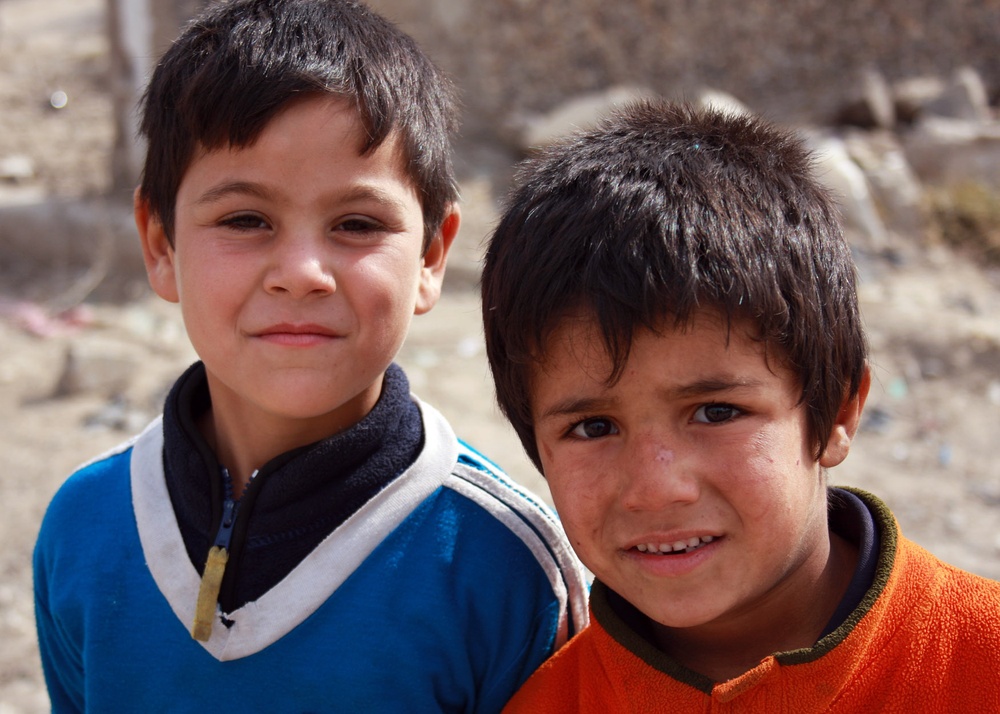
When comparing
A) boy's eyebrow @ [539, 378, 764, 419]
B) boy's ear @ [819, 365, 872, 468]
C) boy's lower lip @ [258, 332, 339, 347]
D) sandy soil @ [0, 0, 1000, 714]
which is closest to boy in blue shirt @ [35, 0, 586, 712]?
boy's lower lip @ [258, 332, 339, 347]

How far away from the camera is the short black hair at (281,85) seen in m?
1.48

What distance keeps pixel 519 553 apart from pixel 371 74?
0.76 m

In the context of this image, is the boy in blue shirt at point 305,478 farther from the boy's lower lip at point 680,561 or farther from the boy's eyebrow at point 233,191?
the boy's lower lip at point 680,561

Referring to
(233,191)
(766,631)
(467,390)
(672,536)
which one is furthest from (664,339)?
(467,390)

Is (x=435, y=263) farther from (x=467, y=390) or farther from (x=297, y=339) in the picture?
(x=467, y=390)

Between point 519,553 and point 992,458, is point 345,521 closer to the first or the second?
point 519,553

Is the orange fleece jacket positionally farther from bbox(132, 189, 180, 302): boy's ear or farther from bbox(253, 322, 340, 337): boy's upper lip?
bbox(132, 189, 180, 302): boy's ear

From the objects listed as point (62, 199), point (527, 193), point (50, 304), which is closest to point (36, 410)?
point (50, 304)

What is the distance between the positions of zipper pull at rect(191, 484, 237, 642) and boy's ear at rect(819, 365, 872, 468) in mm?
868

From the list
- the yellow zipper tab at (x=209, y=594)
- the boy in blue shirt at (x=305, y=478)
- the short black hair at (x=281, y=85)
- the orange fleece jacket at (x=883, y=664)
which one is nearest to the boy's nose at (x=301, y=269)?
the boy in blue shirt at (x=305, y=478)

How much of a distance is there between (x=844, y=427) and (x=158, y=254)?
112 centimetres

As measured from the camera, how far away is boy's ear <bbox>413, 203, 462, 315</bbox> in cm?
166

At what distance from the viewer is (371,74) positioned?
155cm

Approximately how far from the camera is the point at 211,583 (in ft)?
4.85
